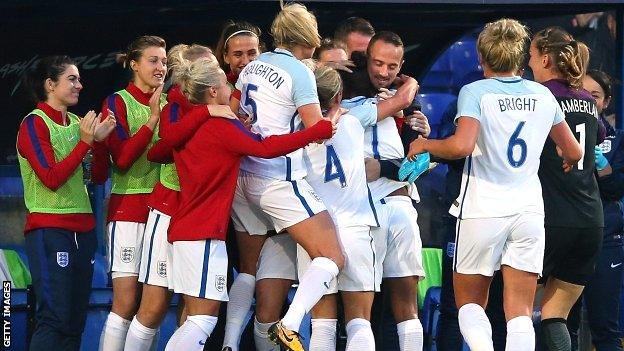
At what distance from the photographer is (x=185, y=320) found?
6.81 m

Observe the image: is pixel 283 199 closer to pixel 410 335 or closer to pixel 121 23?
pixel 410 335

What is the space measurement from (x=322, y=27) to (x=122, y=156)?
1826mm

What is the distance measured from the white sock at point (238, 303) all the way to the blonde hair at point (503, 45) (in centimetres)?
154

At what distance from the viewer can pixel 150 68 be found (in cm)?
700

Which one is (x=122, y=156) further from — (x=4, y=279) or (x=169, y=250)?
(x=4, y=279)

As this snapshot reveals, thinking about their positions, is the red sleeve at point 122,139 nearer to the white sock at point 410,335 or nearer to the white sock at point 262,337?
the white sock at point 262,337

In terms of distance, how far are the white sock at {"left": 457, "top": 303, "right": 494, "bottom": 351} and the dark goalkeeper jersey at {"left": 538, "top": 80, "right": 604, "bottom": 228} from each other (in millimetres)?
607

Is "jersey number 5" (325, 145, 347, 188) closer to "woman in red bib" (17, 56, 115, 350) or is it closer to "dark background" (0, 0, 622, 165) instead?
"woman in red bib" (17, 56, 115, 350)

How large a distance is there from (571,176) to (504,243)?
22.2 inches

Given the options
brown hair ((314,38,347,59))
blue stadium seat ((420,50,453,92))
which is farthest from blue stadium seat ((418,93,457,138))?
brown hair ((314,38,347,59))

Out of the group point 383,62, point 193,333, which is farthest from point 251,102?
point 193,333

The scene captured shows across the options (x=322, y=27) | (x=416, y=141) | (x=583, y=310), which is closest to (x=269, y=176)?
(x=416, y=141)

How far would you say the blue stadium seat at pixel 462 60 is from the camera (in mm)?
8281

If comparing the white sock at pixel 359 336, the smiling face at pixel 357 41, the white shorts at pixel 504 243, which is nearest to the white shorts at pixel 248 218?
the white sock at pixel 359 336
